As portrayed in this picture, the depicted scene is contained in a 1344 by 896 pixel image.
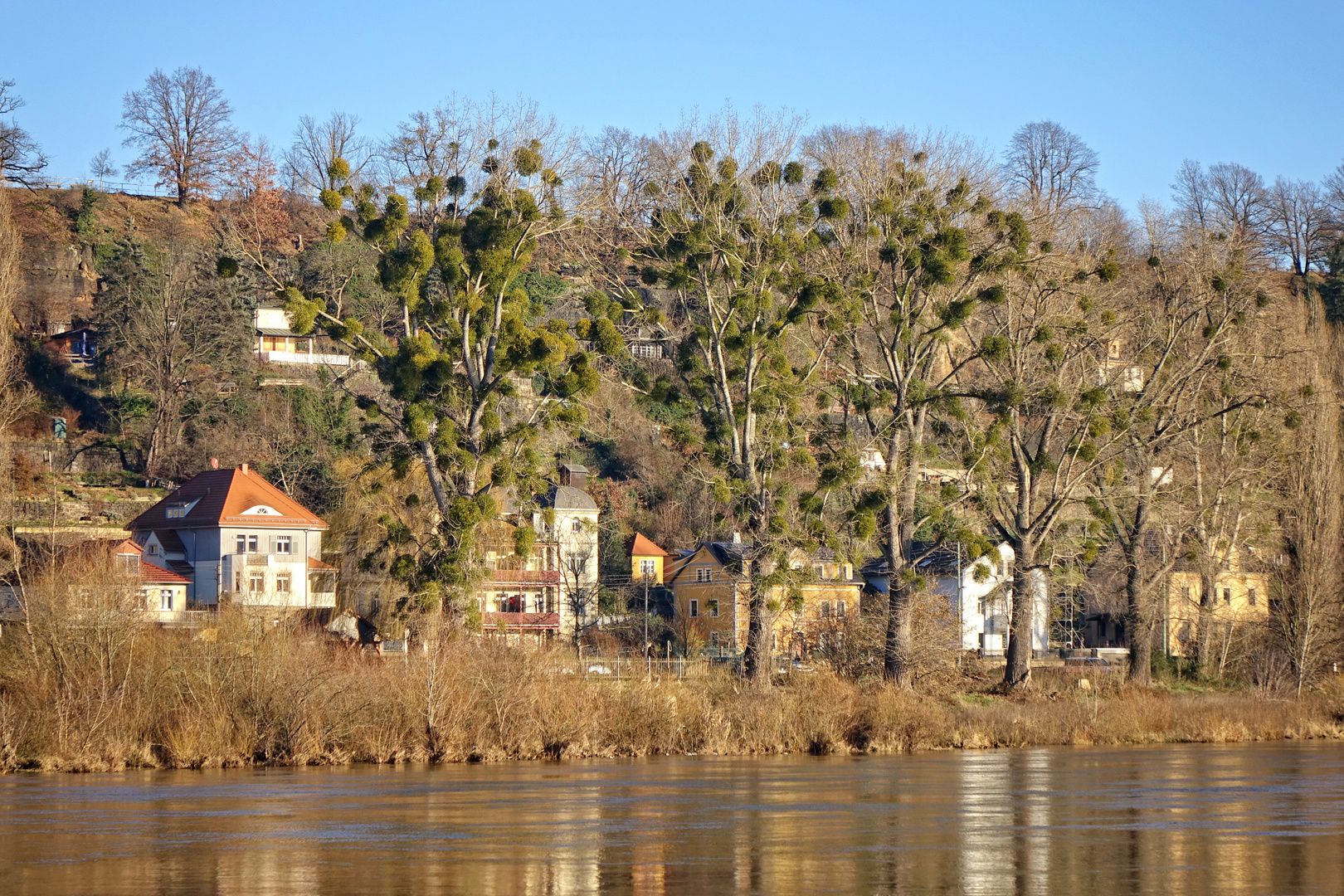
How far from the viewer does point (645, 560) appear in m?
75.9

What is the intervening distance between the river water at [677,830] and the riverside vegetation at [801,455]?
249cm

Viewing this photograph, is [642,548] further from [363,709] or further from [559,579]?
[363,709]

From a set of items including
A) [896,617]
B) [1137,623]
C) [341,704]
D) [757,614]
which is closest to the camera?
[341,704]

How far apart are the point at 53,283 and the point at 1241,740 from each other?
76380 millimetres

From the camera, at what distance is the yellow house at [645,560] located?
247 feet

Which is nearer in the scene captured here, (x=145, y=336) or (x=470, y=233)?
(x=470, y=233)

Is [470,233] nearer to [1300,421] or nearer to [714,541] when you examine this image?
[1300,421]

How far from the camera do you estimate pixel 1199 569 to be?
49844 mm

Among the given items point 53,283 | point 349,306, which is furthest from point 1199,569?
point 53,283

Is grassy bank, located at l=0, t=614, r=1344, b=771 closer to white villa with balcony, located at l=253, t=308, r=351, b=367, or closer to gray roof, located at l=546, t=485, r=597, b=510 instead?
gray roof, located at l=546, t=485, r=597, b=510

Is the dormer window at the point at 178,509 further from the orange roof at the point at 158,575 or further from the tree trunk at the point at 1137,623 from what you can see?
the tree trunk at the point at 1137,623

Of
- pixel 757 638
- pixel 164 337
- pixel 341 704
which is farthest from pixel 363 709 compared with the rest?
pixel 164 337

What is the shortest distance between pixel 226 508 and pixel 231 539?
54.8 inches

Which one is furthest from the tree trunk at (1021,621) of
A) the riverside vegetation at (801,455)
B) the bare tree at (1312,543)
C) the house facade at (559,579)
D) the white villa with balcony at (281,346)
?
the white villa with balcony at (281,346)
